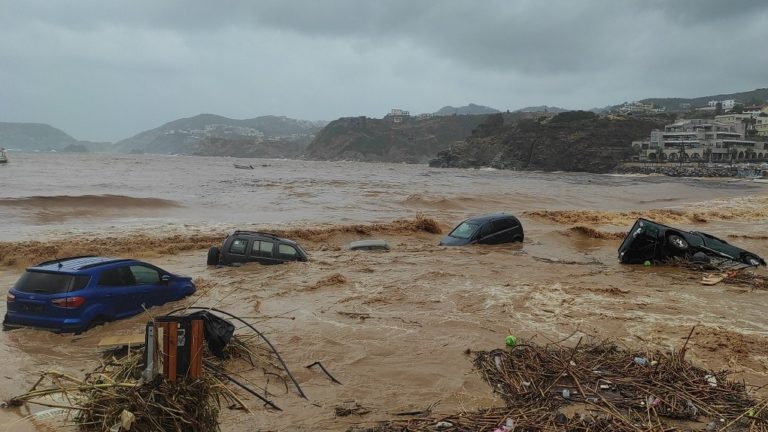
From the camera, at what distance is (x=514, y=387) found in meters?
6.40

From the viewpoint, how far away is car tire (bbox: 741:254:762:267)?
14.5 m

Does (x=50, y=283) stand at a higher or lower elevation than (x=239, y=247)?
higher

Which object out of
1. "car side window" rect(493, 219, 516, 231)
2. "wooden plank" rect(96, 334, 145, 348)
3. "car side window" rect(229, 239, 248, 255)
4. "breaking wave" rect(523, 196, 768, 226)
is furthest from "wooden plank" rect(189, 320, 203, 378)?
"breaking wave" rect(523, 196, 768, 226)

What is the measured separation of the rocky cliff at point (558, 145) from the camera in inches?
5094

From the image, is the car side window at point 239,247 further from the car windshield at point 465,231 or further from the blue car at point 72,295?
the car windshield at point 465,231

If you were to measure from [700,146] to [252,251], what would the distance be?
13631 centimetres

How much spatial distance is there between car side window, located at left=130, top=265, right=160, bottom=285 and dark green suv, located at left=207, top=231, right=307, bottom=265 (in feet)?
13.5

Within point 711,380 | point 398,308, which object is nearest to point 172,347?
point 711,380

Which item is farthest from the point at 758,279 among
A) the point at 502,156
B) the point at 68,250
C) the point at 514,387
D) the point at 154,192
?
the point at 502,156

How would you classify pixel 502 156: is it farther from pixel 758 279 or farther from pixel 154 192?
pixel 758 279

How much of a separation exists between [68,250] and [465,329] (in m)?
14.7

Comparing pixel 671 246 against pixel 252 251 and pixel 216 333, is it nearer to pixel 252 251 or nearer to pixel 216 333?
pixel 252 251

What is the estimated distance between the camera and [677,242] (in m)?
15.0

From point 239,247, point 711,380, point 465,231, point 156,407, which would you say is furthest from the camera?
point 465,231
